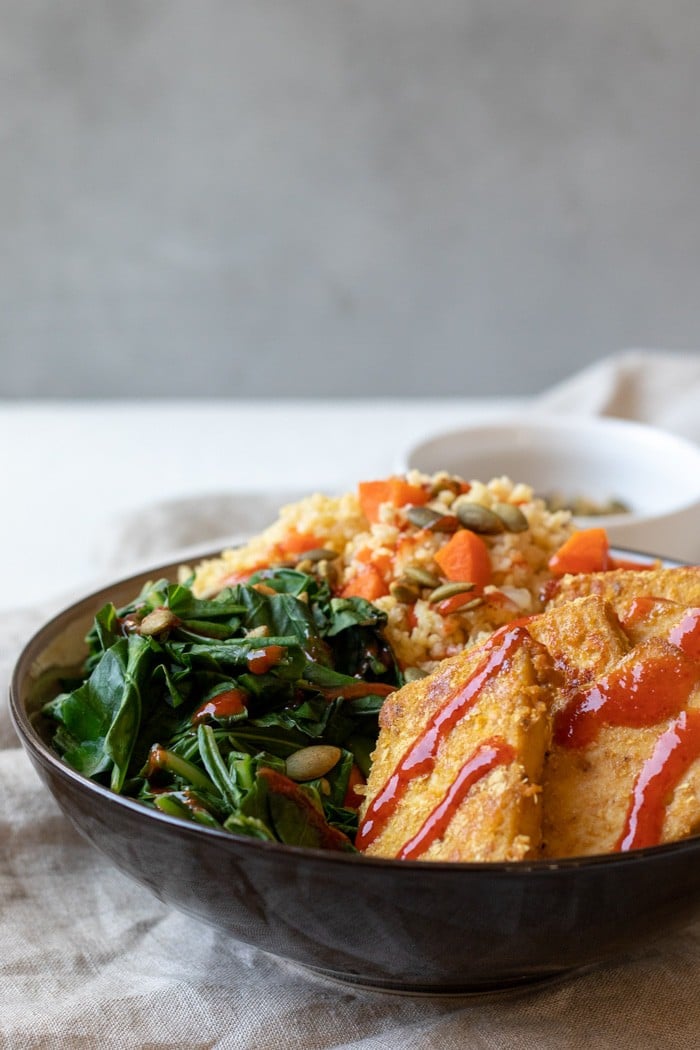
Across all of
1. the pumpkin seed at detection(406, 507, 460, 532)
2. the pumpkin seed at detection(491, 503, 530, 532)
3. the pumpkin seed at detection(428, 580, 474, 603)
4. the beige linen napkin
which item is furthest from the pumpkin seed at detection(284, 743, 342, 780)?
the beige linen napkin

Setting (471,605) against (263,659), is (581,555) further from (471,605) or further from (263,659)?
(263,659)

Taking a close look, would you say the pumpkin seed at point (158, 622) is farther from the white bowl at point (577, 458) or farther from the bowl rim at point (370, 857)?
the white bowl at point (577, 458)

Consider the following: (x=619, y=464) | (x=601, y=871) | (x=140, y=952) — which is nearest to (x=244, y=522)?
(x=619, y=464)

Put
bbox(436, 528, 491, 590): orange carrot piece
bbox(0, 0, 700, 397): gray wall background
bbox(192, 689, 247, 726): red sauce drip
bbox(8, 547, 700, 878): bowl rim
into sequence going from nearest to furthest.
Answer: bbox(8, 547, 700, 878): bowl rim < bbox(192, 689, 247, 726): red sauce drip < bbox(436, 528, 491, 590): orange carrot piece < bbox(0, 0, 700, 397): gray wall background

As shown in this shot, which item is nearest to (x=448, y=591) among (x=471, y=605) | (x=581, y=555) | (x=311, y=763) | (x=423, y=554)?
(x=471, y=605)

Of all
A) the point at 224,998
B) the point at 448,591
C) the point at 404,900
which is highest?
the point at 448,591

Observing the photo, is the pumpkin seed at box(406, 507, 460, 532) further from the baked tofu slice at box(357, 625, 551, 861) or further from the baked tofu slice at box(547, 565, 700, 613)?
the baked tofu slice at box(357, 625, 551, 861)
